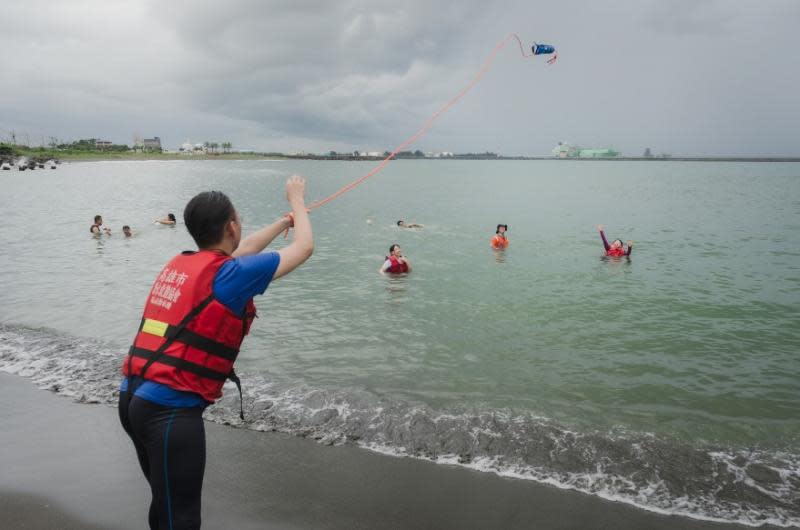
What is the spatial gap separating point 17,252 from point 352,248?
15068mm

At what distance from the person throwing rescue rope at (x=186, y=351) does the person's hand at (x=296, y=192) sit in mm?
419

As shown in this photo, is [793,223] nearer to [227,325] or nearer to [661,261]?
[661,261]

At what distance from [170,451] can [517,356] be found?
8445 millimetres

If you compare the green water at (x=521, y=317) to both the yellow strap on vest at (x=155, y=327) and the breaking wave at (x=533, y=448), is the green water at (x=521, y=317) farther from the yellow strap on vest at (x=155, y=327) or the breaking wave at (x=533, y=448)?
the yellow strap on vest at (x=155, y=327)

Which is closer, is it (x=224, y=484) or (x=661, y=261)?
(x=224, y=484)

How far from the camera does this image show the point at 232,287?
2.82 metres

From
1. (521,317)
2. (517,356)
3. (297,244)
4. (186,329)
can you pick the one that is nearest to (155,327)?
(186,329)

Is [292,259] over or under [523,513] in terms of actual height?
over

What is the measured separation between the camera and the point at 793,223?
1353 inches

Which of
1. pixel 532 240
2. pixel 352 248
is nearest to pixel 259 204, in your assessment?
pixel 352 248

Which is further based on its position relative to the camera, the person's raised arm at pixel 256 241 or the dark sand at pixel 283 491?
the dark sand at pixel 283 491

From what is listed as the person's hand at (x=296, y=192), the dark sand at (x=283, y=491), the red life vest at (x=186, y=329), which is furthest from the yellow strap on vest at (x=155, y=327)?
the dark sand at (x=283, y=491)

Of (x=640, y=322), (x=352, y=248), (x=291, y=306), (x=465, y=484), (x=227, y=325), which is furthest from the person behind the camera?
(x=352, y=248)

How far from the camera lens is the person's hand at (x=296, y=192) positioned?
3.32 m
